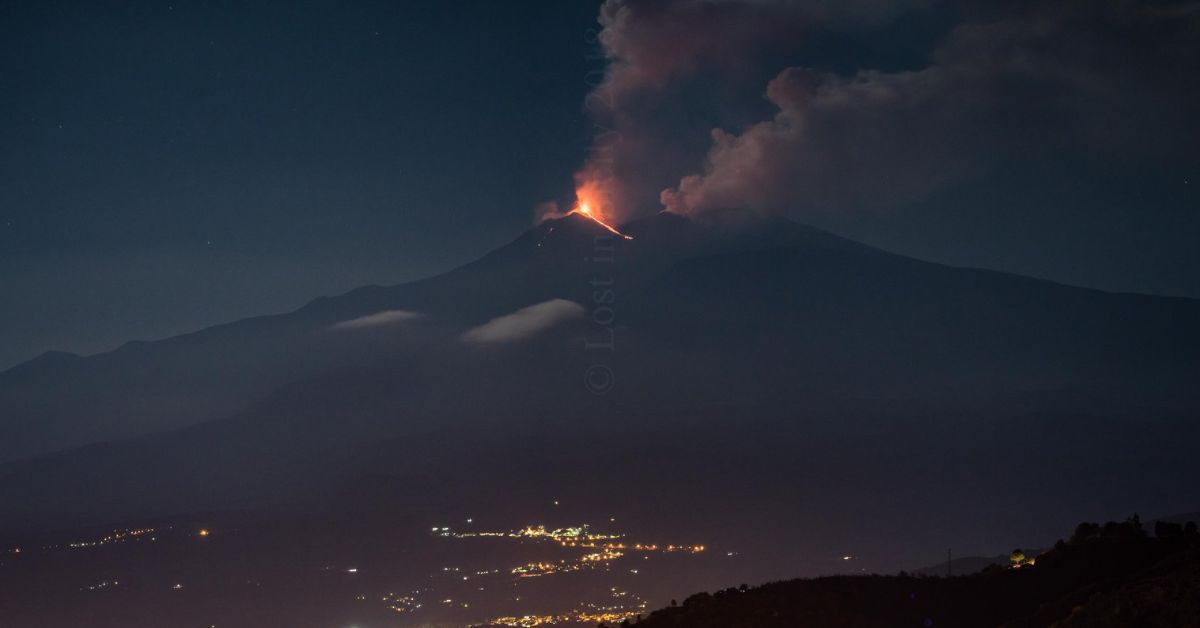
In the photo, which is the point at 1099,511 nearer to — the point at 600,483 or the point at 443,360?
the point at 600,483

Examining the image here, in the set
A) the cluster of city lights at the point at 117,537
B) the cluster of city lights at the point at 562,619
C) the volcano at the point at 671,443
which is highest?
the volcano at the point at 671,443

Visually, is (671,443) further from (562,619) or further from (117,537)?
(562,619)

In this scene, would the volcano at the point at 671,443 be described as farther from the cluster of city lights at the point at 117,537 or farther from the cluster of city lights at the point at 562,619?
the cluster of city lights at the point at 562,619

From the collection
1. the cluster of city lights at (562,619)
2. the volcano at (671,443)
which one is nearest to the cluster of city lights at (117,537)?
the volcano at (671,443)

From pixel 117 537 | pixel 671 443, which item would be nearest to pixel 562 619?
pixel 117 537

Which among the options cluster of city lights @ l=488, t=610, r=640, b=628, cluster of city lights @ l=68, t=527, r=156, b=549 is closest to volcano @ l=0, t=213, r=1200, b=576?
cluster of city lights @ l=68, t=527, r=156, b=549

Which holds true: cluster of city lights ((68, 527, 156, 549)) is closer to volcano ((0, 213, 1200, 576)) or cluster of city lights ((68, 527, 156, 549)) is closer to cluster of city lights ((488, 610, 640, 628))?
volcano ((0, 213, 1200, 576))

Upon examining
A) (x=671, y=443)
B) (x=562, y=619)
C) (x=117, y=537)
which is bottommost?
(x=562, y=619)

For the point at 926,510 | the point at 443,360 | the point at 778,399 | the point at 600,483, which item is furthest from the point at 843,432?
the point at 443,360

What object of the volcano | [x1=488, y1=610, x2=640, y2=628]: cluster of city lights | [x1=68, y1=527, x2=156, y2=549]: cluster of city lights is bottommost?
[x1=488, y1=610, x2=640, y2=628]: cluster of city lights

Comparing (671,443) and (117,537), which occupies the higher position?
(671,443)

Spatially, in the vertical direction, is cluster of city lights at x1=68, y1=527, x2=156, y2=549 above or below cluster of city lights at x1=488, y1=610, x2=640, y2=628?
above
